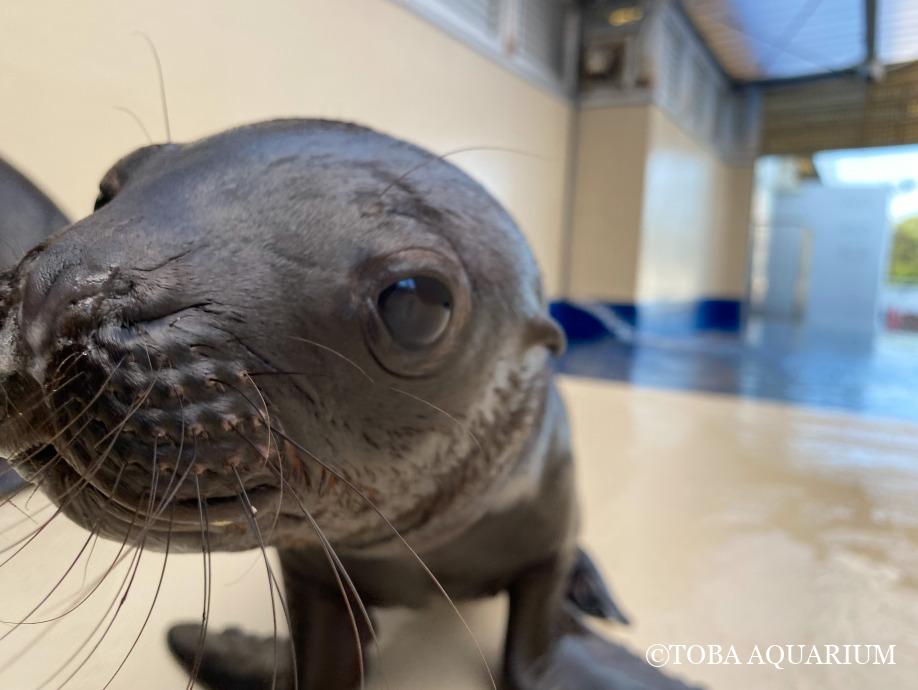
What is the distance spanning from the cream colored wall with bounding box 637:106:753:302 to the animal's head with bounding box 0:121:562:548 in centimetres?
467

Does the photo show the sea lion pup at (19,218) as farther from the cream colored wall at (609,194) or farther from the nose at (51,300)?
the cream colored wall at (609,194)

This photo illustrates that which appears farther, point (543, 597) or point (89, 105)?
point (89, 105)

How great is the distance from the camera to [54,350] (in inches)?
13.2

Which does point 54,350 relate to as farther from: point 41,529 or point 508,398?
point 508,398

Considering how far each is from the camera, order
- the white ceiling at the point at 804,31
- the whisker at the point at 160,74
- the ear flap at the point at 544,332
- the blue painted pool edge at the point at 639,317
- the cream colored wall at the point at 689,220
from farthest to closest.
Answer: the cream colored wall at the point at 689,220, the blue painted pool edge at the point at 639,317, the white ceiling at the point at 804,31, the whisker at the point at 160,74, the ear flap at the point at 544,332

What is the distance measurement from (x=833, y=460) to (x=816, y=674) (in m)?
1.27

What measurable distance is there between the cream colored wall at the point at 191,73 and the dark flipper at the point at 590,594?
842 mm

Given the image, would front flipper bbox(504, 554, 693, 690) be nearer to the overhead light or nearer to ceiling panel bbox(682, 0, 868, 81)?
the overhead light

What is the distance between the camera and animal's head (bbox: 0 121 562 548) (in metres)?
0.35

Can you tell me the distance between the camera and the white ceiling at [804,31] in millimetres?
4336

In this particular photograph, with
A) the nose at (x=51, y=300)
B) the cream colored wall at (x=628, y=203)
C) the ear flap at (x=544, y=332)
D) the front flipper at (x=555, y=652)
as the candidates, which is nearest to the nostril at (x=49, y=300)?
the nose at (x=51, y=300)

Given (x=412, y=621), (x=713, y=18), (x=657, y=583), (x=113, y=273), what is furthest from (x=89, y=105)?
(x=713, y=18)

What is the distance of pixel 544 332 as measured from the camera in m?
0.62

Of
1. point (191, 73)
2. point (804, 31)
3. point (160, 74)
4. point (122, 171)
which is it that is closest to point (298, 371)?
point (122, 171)
